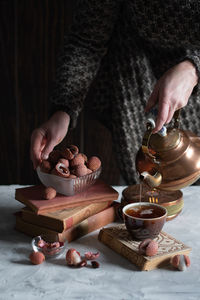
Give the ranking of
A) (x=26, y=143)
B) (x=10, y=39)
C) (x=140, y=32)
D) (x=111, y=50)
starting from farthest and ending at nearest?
(x=26, y=143), (x=10, y=39), (x=111, y=50), (x=140, y=32)

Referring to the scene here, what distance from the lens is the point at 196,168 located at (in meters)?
1.04

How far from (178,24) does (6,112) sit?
1.17 meters

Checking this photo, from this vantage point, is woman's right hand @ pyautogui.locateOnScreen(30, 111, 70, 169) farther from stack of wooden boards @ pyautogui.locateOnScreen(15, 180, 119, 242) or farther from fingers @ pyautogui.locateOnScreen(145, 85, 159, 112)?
fingers @ pyautogui.locateOnScreen(145, 85, 159, 112)

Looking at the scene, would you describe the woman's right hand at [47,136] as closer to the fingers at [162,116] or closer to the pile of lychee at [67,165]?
the pile of lychee at [67,165]

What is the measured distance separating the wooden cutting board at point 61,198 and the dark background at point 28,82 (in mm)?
914

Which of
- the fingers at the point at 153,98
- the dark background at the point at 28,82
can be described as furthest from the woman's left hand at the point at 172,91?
the dark background at the point at 28,82

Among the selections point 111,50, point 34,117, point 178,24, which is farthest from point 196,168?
point 34,117

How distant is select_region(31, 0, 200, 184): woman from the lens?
126 cm

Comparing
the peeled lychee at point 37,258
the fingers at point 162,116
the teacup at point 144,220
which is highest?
the fingers at point 162,116

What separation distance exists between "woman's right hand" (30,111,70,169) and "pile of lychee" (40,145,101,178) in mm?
102

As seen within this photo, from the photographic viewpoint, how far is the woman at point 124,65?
49.7 inches

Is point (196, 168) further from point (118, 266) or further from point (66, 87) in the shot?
point (66, 87)

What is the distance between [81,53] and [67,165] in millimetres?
529

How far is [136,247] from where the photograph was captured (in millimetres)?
940
